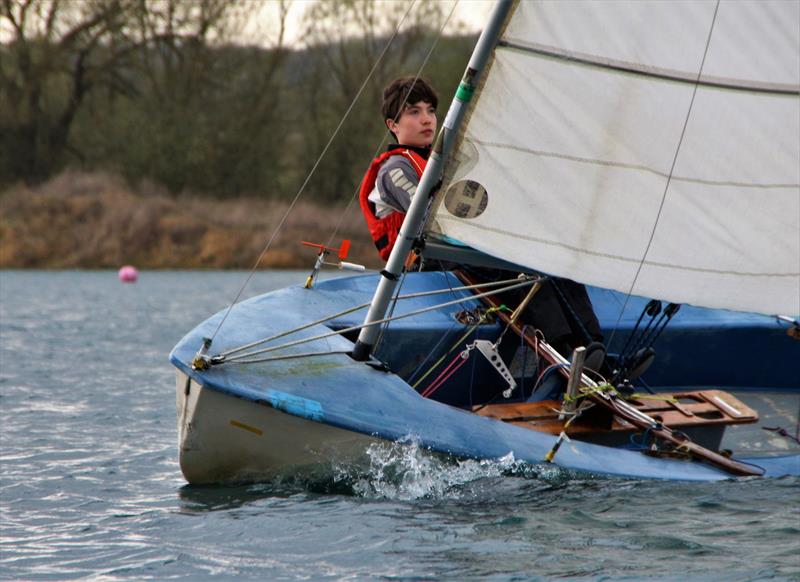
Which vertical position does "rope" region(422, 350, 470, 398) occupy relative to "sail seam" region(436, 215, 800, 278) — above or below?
below

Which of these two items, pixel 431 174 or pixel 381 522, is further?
pixel 431 174

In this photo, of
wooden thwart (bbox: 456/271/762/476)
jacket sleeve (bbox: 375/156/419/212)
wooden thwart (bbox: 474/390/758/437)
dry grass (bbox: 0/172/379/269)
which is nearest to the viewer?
wooden thwart (bbox: 456/271/762/476)

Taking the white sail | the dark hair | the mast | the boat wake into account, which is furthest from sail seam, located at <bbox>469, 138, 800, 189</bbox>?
the boat wake

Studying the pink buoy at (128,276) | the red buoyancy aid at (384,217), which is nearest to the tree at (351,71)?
the pink buoy at (128,276)

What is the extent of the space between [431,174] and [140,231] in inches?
899

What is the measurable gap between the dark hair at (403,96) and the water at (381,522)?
1776mm

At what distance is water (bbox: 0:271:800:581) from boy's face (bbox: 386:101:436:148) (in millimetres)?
Result: 1680

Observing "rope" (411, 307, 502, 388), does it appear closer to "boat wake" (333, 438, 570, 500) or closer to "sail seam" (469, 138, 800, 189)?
"boat wake" (333, 438, 570, 500)

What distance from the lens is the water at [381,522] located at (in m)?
4.13

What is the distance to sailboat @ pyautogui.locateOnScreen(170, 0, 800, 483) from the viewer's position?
15.8 ft

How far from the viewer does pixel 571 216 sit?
5.05 meters

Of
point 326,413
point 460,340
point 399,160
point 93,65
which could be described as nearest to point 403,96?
point 399,160

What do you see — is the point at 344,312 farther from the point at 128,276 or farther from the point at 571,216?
the point at 128,276

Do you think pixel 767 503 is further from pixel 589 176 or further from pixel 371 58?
pixel 371 58
